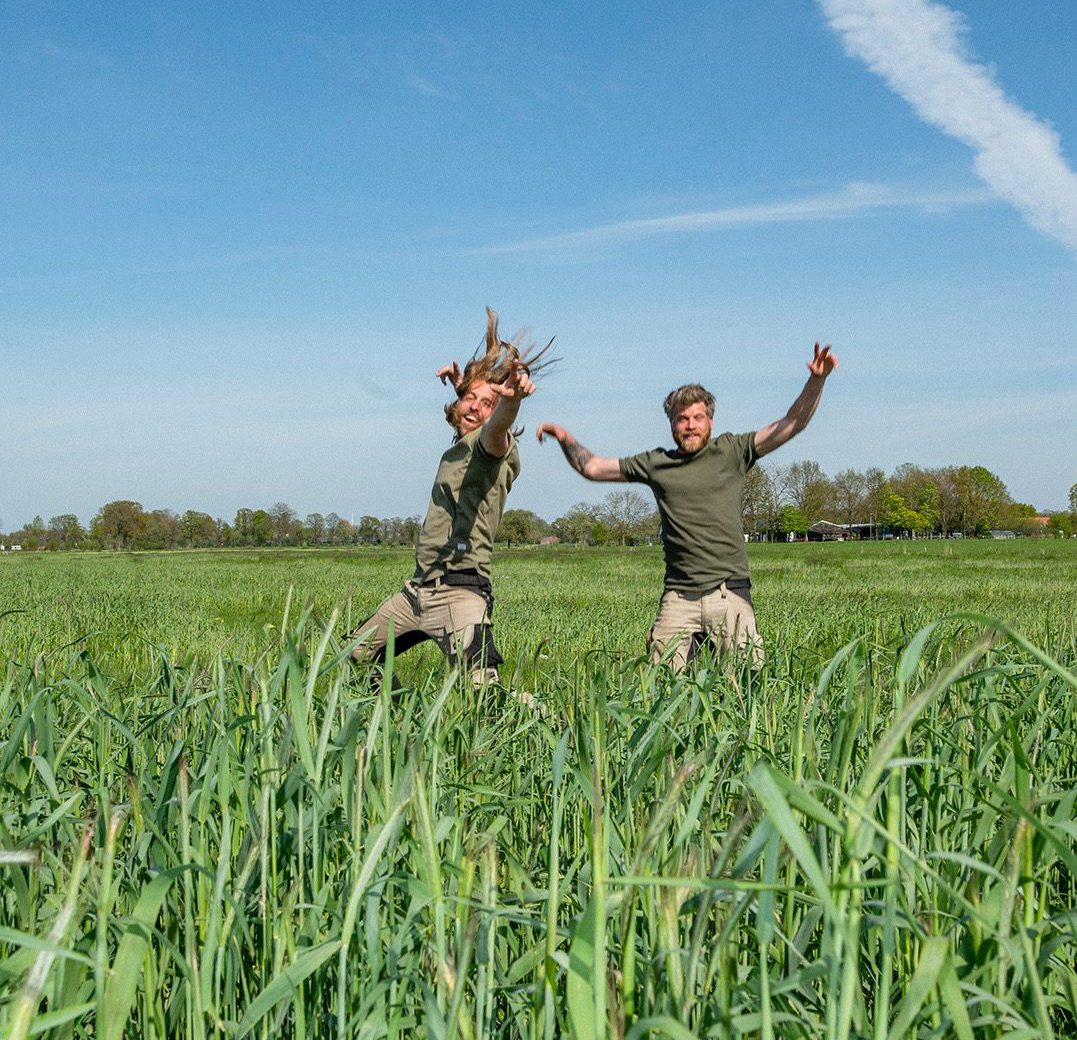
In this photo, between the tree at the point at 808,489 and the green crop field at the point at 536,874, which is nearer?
the green crop field at the point at 536,874

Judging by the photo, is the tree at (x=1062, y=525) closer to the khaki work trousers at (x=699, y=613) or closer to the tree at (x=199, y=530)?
the tree at (x=199, y=530)

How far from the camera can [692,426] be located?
17.8 ft

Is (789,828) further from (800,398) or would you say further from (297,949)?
(800,398)

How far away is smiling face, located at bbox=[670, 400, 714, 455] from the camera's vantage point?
214 inches

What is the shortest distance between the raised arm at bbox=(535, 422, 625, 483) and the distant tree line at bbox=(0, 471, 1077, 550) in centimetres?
9420

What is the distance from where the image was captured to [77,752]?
3076 millimetres

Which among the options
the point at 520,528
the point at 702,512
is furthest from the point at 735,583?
the point at 520,528

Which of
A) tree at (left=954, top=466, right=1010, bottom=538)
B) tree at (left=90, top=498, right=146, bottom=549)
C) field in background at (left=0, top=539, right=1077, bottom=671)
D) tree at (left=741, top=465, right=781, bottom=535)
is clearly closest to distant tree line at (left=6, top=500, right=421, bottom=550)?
tree at (left=90, top=498, right=146, bottom=549)

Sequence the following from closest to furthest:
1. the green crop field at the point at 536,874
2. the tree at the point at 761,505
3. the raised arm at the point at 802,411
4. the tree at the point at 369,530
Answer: the green crop field at the point at 536,874 → the raised arm at the point at 802,411 → the tree at the point at 761,505 → the tree at the point at 369,530

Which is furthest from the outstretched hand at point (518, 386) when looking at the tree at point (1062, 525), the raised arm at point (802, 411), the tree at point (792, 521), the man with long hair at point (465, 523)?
the tree at point (1062, 525)

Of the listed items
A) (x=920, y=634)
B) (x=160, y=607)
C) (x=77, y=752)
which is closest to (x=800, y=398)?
(x=77, y=752)

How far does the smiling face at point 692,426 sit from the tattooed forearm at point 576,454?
20.3 inches

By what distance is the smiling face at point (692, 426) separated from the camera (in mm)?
5426

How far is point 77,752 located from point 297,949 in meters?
1.75
